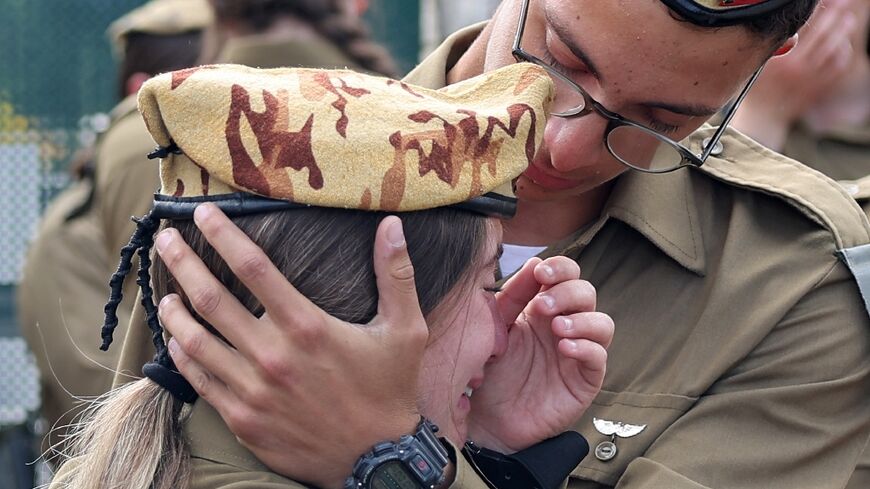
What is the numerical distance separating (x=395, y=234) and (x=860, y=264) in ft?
3.11

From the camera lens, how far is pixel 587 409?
2363mm

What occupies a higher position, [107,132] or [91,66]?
[107,132]

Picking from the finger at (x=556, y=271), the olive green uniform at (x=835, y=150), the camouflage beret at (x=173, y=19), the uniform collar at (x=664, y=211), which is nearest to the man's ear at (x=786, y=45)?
the uniform collar at (x=664, y=211)

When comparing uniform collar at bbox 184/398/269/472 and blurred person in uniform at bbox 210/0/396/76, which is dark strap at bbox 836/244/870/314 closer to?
uniform collar at bbox 184/398/269/472

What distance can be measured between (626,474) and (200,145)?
36.9 inches

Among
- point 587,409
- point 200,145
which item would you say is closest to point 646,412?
point 587,409

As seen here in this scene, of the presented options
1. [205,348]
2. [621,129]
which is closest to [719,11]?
[621,129]

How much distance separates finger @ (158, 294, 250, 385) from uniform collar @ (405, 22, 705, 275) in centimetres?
86

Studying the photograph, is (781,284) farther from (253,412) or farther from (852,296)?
(253,412)

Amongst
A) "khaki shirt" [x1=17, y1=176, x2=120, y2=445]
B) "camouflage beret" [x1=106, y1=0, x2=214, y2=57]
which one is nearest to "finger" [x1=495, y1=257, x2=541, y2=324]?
"khaki shirt" [x1=17, y1=176, x2=120, y2=445]

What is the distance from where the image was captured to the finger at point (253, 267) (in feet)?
5.84

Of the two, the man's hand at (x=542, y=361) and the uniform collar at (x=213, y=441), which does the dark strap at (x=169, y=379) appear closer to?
the uniform collar at (x=213, y=441)

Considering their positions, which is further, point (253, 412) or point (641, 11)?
point (641, 11)

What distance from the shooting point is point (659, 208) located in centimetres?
248
